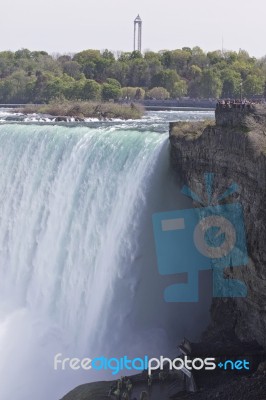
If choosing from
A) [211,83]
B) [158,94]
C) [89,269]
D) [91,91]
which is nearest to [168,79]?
[158,94]


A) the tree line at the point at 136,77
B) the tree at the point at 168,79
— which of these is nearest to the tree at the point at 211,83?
the tree line at the point at 136,77

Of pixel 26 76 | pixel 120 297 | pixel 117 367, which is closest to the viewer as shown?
pixel 117 367

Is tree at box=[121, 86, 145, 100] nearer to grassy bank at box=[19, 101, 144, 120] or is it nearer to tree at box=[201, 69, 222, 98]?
tree at box=[201, 69, 222, 98]

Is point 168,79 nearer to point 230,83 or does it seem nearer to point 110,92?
point 230,83

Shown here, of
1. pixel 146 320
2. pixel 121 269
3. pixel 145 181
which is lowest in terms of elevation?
pixel 146 320

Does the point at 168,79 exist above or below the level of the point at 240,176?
above

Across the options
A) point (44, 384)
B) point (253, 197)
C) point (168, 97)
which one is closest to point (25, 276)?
point (44, 384)

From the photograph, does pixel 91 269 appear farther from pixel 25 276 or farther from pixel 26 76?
pixel 26 76
